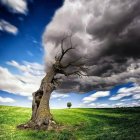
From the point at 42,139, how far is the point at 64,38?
2084 cm

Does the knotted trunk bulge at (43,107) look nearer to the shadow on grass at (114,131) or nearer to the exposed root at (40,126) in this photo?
the exposed root at (40,126)

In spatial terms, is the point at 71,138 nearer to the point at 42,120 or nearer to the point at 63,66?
the point at 42,120

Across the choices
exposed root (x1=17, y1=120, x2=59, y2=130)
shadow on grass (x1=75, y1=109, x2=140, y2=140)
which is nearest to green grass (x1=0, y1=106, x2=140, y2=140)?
shadow on grass (x1=75, y1=109, x2=140, y2=140)

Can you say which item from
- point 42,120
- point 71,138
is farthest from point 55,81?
point 71,138

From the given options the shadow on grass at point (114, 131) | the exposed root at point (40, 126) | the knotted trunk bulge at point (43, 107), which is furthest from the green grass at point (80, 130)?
the knotted trunk bulge at point (43, 107)

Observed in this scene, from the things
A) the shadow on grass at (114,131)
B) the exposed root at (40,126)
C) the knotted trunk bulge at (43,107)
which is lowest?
the shadow on grass at (114,131)

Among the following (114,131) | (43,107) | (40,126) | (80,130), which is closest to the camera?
(114,131)

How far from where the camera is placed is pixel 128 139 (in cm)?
2022

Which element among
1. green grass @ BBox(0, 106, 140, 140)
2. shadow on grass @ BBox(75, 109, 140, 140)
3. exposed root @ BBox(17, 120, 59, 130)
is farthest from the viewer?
exposed root @ BBox(17, 120, 59, 130)

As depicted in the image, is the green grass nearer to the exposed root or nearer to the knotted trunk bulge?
the exposed root

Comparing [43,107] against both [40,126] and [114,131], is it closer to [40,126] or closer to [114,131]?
[40,126]

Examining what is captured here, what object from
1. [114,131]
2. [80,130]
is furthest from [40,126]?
[114,131]

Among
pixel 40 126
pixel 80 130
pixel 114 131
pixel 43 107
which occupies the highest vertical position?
pixel 43 107

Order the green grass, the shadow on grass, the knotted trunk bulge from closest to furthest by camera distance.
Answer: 1. the shadow on grass
2. the green grass
3. the knotted trunk bulge
